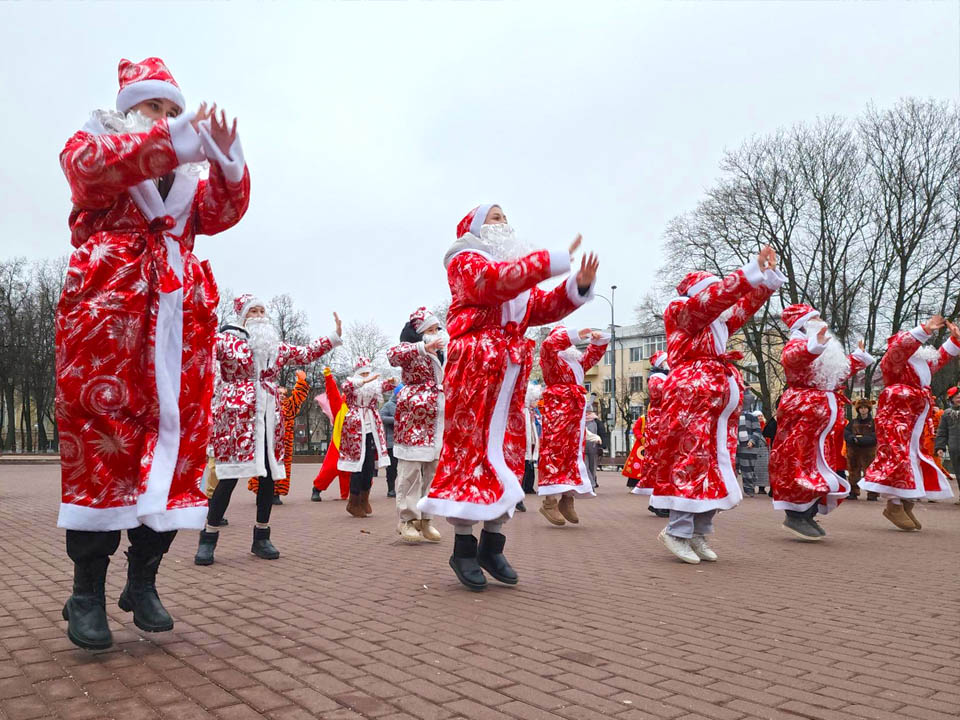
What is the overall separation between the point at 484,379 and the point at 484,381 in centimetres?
1

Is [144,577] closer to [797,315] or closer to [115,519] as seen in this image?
[115,519]

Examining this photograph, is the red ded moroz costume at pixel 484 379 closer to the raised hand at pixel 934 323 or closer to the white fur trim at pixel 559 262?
the white fur trim at pixel 559 262

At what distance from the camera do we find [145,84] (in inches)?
132

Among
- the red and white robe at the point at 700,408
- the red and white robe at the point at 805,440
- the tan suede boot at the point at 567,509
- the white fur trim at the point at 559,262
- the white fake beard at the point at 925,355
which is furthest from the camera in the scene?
the white fake beard at the point at 925,355

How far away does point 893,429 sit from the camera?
9.29 m

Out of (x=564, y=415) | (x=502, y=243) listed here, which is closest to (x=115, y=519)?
(x=502, y=243)

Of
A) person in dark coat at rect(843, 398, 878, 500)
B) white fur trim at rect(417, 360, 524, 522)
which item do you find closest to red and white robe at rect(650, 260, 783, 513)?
white fur trim at rect(417, 360, 524, 522)

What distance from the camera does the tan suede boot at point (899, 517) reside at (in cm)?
902

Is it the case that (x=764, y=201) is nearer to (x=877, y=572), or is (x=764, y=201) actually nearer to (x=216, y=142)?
(x=877, y=572)

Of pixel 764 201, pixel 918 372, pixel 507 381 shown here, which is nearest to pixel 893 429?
pixel 918 372

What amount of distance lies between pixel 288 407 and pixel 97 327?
9.27m

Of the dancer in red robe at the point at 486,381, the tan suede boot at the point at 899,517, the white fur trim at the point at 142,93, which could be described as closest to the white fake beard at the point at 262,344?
the dancer in red robe at the point at 486,381

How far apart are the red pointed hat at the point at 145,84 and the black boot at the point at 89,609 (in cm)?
181

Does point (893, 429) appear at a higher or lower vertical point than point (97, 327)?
lower
